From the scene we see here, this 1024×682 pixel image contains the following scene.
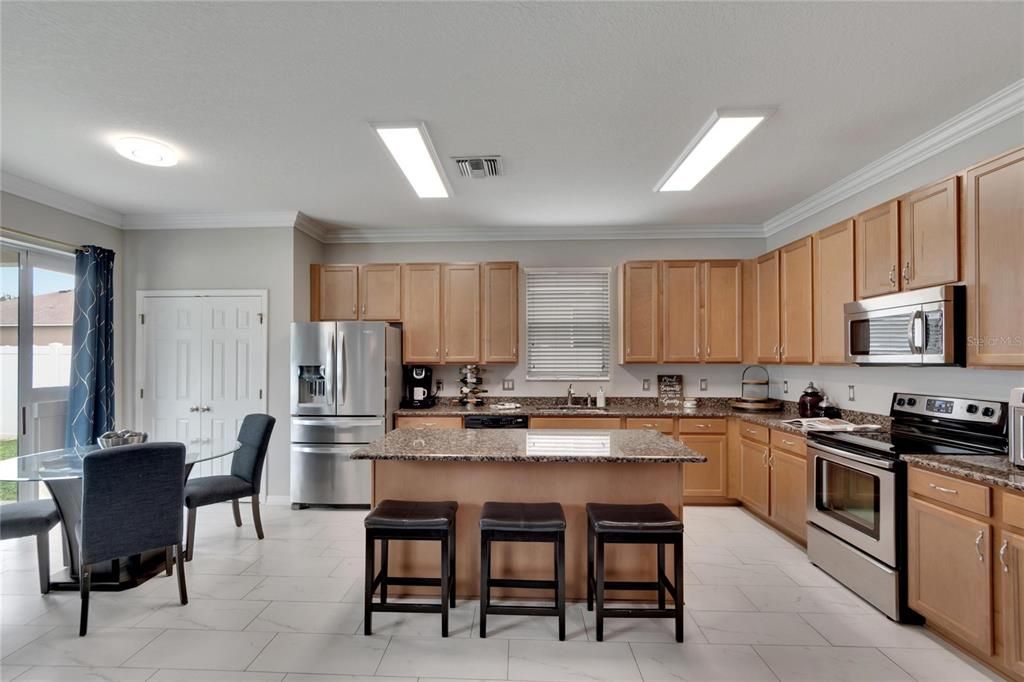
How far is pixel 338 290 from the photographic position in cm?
496

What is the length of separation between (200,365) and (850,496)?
528 centimetres

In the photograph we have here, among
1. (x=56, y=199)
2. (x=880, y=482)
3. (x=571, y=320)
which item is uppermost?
(x=56, y=199)

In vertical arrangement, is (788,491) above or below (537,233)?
below

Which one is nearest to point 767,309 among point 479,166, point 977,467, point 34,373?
point 977,467

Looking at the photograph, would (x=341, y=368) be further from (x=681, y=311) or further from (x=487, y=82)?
(x=681, y=311)

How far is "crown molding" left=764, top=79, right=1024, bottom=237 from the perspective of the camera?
2439mm

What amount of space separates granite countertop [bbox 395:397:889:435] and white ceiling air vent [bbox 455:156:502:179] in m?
2.16

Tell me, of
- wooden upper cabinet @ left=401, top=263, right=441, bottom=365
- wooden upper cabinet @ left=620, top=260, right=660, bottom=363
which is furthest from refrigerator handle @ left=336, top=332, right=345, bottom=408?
wooden upper cabinet @ left=620, top=260, right=660, bottom=363

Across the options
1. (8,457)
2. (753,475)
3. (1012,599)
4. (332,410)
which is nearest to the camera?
(1012,599)

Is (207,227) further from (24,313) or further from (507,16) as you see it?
(507,16)

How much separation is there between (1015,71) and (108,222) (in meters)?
6.46

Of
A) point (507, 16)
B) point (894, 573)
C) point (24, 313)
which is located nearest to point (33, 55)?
point (507, 16)

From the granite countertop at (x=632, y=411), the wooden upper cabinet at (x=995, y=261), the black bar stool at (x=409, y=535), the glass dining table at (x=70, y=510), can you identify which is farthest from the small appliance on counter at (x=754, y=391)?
the glass dining table at (x=70, y=510)

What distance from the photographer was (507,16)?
6.13 feet
